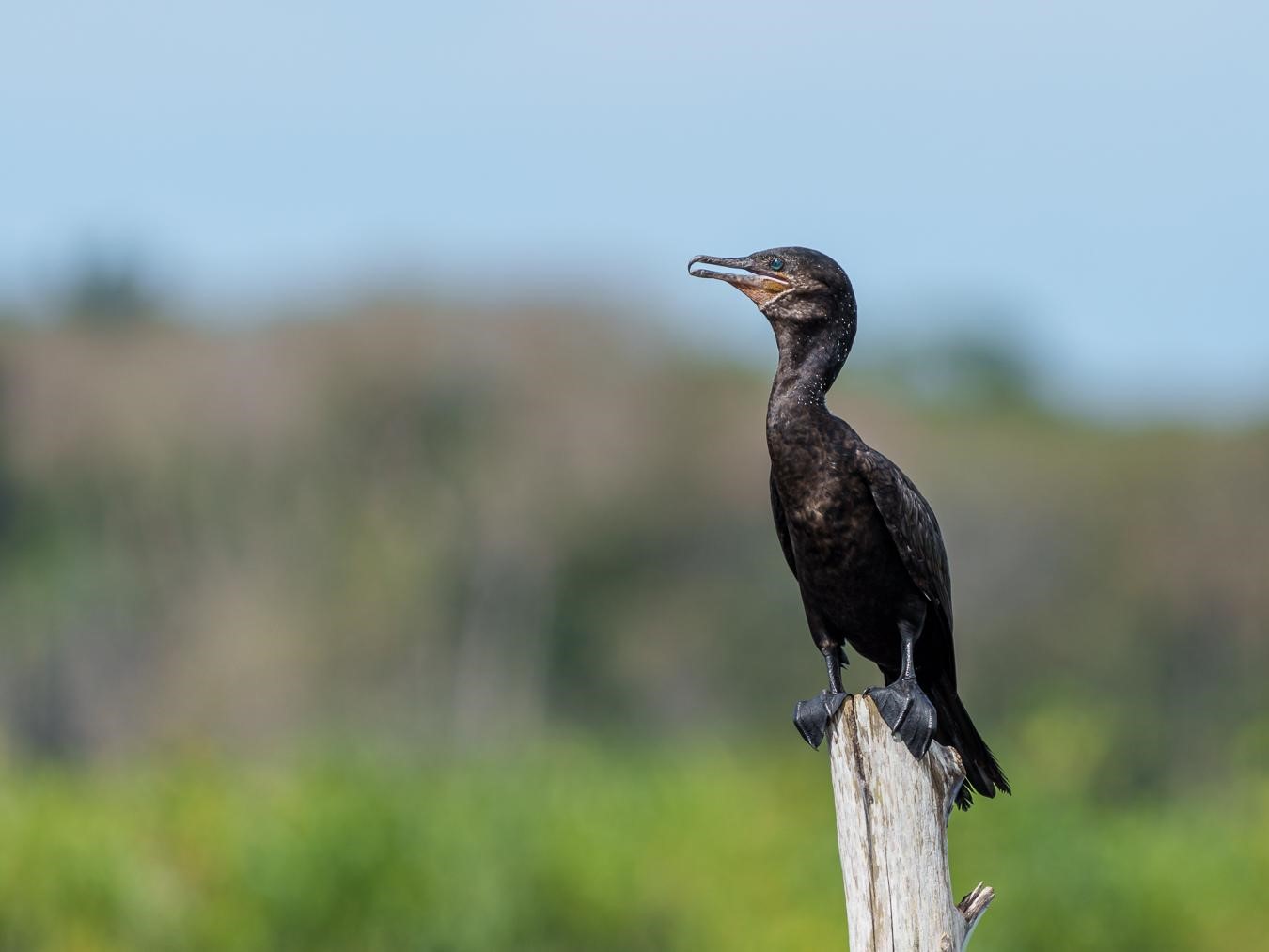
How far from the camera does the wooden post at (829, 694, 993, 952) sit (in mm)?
4594

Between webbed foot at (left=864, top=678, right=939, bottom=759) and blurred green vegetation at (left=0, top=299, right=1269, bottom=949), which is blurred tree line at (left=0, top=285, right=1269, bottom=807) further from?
webbed foot at (left=864, top=678, right=939, bottom=759)

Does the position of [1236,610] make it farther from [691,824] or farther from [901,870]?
[901,870]

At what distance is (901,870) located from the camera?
4.60 m

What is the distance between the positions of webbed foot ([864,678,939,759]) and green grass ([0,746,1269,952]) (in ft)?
22.4

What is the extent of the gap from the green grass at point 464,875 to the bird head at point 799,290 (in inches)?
270

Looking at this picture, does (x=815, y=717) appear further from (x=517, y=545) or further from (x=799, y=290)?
(x=517, y=545)

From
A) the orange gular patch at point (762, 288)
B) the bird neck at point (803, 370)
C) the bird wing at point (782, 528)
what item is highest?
the orange gular patch at point (762, 288)

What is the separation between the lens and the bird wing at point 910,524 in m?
5.01

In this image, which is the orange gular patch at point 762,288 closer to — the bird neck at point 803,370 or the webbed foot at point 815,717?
the bird neck at point 803,370

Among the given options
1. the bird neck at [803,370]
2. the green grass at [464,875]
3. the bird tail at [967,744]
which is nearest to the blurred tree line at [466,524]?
the green grass at [464,875]

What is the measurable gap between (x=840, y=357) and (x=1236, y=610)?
91.8 feet

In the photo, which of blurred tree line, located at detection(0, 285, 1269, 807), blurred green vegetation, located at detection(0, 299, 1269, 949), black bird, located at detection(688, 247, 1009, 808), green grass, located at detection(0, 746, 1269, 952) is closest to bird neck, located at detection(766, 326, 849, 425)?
black bird, located at detection(688, 247, 1009, 808)

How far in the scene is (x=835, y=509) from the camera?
197 inches

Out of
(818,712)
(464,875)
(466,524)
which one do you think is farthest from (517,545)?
(818,712)
